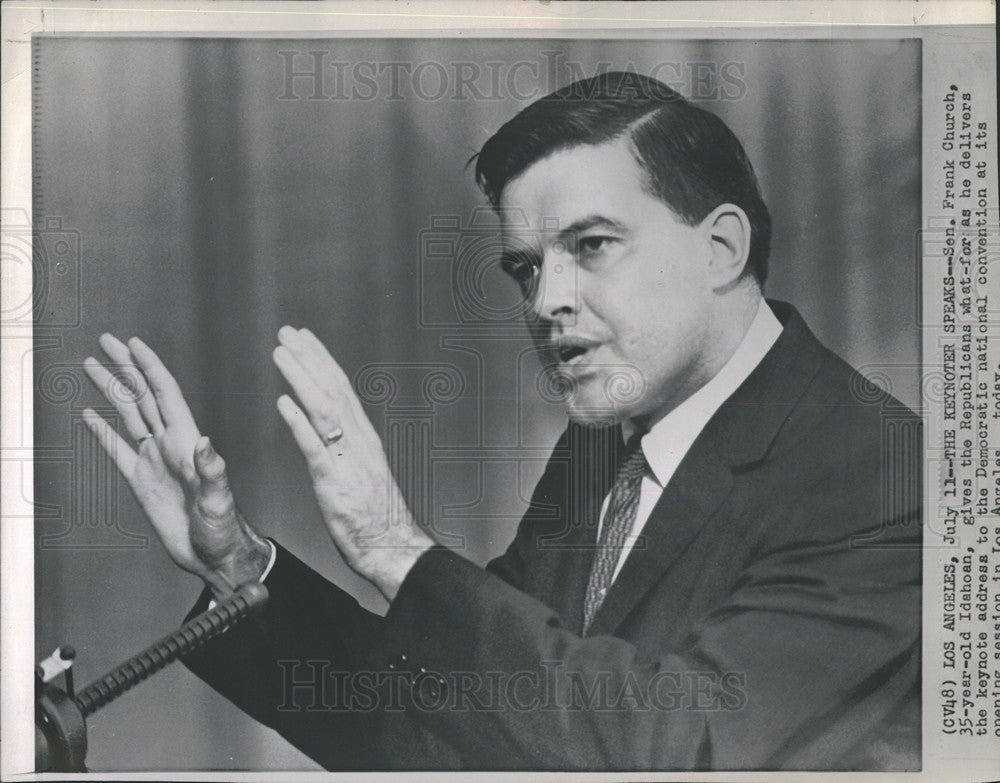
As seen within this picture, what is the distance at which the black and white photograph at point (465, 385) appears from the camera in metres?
2.07

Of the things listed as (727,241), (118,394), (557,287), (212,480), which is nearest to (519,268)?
(557,287)

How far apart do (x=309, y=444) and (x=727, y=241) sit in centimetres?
109

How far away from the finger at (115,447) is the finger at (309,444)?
0.38m

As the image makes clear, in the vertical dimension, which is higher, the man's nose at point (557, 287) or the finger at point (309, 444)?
the man's nose at point (557, 287)

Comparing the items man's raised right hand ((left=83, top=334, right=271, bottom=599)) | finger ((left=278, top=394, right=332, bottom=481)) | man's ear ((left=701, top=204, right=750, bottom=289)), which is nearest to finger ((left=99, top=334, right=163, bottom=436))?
man's raised right hand ((left=83, top=334, right=271, bottom=599))

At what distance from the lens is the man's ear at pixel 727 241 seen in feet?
6.83

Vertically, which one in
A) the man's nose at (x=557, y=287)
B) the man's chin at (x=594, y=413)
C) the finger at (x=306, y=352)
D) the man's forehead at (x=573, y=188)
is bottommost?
the man's chin at (x=594, y=413)

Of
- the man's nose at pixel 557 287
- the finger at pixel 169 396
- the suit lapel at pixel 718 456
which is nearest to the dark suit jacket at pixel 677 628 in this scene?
the suit lapel at pixel 718 456

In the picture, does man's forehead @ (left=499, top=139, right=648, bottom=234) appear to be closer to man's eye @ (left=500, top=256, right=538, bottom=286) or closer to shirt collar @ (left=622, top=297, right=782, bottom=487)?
man's eye @ (left=500, top=256, right=538, bottom=286)

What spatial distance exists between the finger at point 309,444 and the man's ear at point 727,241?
1000mm

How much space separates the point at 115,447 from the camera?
2.11 meters

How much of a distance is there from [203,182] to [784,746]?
191 centimetres

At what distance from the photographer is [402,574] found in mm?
2084

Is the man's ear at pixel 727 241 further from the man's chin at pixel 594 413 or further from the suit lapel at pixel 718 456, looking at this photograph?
the man's chin at pixel 594 413
